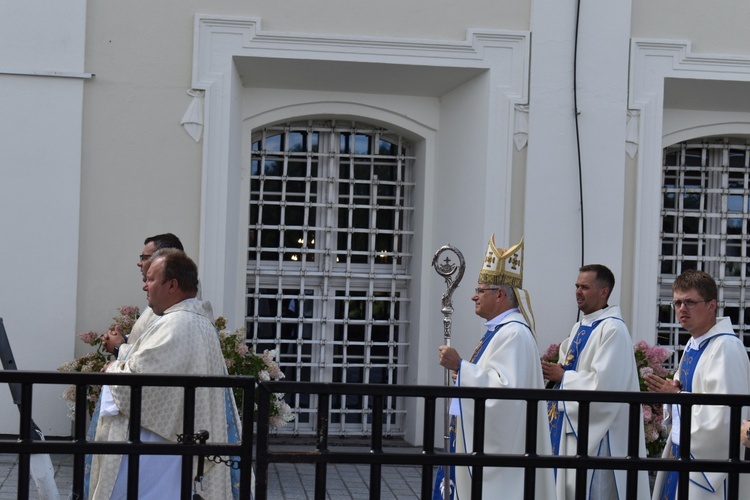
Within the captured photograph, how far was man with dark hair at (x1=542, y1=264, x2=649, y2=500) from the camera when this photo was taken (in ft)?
21.1

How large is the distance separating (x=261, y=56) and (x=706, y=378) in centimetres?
453

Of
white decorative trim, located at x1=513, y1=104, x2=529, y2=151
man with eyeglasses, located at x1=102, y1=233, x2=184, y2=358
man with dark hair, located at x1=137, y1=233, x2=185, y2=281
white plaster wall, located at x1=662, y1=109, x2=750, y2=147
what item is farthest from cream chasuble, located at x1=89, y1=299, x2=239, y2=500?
white plaster wall, located at x1=662, y1=109, x2=750, y2=147

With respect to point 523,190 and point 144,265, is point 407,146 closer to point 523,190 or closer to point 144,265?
point 523,190

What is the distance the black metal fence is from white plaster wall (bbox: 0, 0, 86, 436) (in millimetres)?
5061

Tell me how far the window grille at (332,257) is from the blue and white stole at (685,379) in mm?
4280

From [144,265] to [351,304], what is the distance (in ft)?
12.5

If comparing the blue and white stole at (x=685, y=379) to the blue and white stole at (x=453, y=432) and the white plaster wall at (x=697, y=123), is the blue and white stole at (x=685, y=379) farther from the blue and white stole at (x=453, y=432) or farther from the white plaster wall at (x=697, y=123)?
the white plaster wall at (x=697, y=123)

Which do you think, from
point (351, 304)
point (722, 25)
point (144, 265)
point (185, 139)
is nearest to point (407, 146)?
point (351, 304)

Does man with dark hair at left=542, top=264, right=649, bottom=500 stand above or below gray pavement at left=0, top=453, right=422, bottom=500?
above

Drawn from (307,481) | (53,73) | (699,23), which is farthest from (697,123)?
(53,73)

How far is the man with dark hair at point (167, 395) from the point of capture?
505cm

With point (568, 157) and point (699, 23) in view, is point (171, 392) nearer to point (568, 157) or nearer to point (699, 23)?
point (568, 157)

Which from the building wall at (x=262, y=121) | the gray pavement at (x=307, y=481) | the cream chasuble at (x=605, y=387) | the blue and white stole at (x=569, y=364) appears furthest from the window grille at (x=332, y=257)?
the cream chasuble at (x=605, y=387)

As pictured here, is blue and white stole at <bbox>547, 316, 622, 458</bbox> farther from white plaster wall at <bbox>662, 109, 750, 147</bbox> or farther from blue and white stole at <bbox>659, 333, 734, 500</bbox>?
white plaster wall at <bbox>662, 109, 750, 147</bbox>
